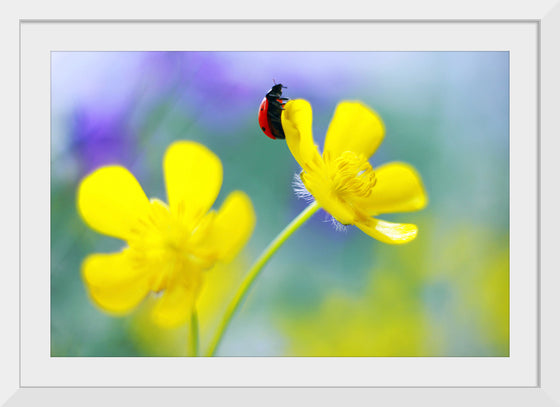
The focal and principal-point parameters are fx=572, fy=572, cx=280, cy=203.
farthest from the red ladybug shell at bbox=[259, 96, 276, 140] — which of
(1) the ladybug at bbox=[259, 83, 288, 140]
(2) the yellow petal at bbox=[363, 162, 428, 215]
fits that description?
(2) the yellow petal at bbox=[363, 162, 428, 215]

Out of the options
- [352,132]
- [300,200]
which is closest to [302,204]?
[300,200]

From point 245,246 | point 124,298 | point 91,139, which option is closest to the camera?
point 124,298

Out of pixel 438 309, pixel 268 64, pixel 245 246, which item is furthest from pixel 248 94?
pixel 438 309

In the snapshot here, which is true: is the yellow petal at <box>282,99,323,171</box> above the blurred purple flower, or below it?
below

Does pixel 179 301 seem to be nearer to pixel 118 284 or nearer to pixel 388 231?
pixel 118 284

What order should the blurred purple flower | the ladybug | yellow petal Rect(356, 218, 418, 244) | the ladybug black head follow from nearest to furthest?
1. yellow petal Rect(356, 218, 418, 244)
2. the ladybug
3. the ladybug black head
4. the blurred purple flower

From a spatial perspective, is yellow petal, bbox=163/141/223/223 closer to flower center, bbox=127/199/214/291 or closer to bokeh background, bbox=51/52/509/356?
flower center, bbox=127/199/214/291
